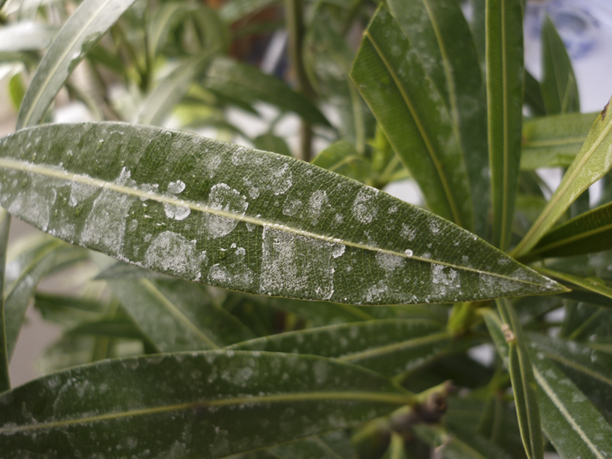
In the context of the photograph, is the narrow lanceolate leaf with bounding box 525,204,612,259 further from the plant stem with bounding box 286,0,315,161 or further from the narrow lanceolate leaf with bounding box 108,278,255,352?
the plant stem with bounding box 286,0,315,161

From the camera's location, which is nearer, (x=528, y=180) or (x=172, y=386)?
(x=172, y=386)

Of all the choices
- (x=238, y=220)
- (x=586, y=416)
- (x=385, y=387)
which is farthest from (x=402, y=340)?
(x=238, y=220)

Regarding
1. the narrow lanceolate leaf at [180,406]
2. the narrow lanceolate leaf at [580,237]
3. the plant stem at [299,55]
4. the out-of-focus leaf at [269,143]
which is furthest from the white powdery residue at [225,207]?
the plant stem at [299,55]

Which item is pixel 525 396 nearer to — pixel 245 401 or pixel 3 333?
pixel 245 401

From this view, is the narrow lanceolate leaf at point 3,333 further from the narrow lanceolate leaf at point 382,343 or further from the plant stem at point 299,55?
the plant stem at point 299,55

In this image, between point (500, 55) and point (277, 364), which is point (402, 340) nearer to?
point (277, 364)

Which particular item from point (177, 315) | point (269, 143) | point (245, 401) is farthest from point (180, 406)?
point (269, 143)
